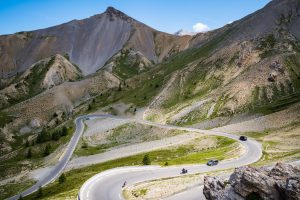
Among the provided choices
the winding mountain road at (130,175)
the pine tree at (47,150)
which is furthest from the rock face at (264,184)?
the pine tree at (47,150)

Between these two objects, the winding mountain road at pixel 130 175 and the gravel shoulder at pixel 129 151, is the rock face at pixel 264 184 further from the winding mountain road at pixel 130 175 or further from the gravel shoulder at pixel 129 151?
the gravel shoulder at pixel 129 151

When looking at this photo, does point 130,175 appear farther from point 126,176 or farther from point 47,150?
point 47,150

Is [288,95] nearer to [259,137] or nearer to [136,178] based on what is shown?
[259,137]

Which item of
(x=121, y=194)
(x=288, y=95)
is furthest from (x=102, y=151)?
(x=121, y=194)

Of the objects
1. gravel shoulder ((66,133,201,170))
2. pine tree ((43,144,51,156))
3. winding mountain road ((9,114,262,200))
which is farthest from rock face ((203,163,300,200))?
pine tree ((43,144,51,156))

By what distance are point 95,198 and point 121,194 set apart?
4.12 meters

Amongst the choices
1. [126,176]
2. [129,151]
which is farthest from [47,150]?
[126,176]

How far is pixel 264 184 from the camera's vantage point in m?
31.5

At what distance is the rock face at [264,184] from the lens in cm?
2938

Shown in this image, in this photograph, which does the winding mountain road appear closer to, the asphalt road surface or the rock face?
the asphalt road surface

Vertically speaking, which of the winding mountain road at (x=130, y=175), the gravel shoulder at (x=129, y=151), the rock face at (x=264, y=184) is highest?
the rock face at (x=264, y=184)

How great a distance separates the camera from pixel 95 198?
5325 centimetres

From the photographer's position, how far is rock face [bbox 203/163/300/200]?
96.4ft

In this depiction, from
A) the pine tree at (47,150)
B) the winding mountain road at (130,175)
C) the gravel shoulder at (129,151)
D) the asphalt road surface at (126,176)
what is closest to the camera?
the asphalt road surface at (126,176)
